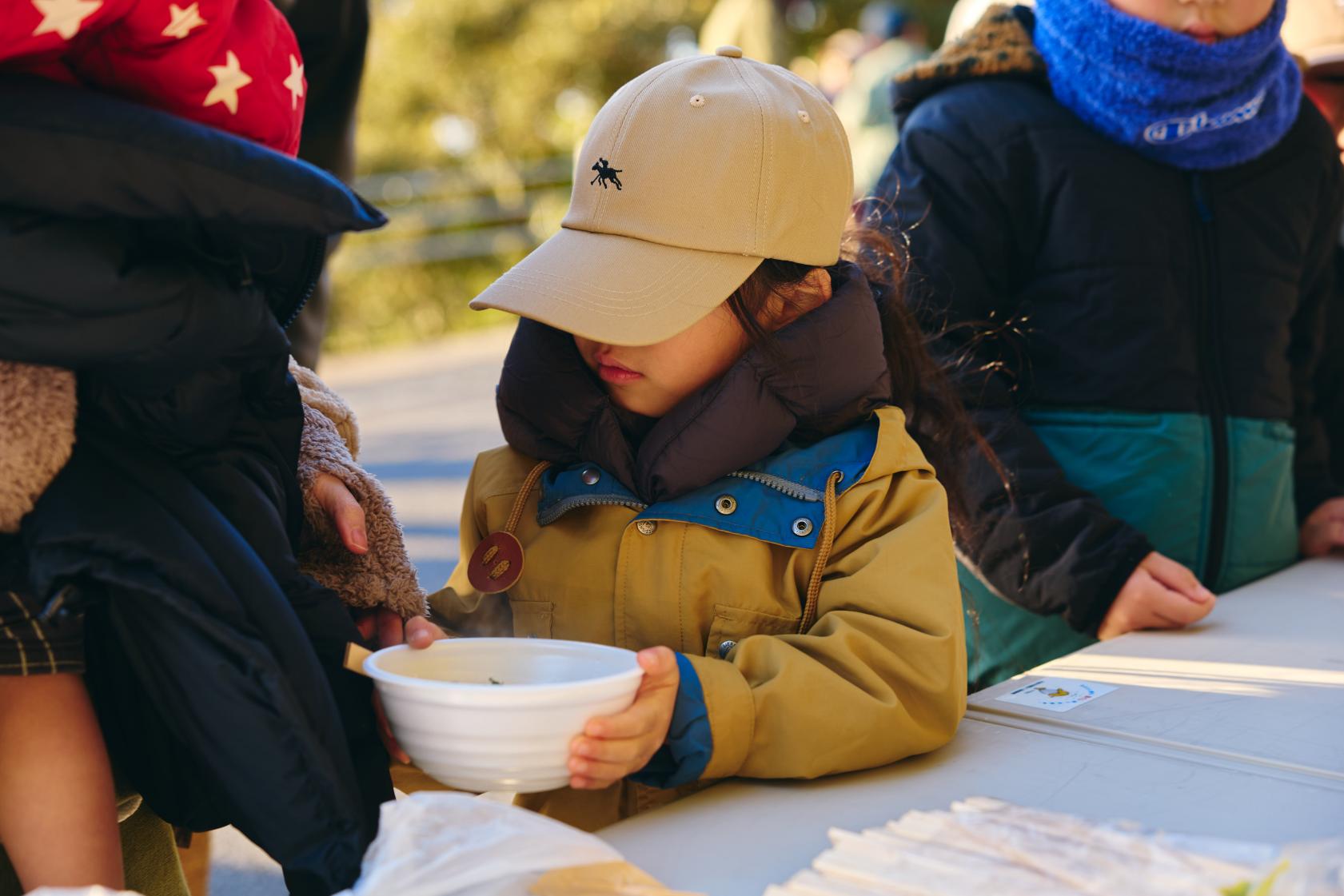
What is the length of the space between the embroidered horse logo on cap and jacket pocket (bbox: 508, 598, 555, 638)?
51 centimetres

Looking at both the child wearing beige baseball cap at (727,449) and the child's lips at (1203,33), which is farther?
the child's lips at (1203,33)

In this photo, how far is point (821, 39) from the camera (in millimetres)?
14984

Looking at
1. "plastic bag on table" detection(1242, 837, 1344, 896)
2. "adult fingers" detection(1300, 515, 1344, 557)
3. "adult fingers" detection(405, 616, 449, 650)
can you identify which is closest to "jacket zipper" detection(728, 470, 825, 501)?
"adult fingers" detection(405, 616, 449, 650)

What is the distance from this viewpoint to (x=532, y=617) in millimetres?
1613

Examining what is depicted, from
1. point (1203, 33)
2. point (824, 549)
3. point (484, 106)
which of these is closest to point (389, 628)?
point (824, 549)

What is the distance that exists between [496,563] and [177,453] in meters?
0.47

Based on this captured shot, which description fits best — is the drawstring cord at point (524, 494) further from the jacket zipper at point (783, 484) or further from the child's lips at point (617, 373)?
the jacket zipper at point (783, 484)

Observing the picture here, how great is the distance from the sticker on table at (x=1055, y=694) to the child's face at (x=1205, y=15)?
1104 millimetres

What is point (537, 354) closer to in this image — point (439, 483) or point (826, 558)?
point (826, 558)

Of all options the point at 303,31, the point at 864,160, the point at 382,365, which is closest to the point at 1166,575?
the point at 303,31

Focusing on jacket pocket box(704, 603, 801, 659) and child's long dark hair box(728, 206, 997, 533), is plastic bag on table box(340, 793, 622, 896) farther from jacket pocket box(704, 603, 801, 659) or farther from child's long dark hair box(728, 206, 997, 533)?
child's long dark hair box(728, 206, 997, 533)

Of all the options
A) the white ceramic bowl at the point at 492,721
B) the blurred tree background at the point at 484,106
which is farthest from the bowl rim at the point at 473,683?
the blurred tree background at the point at 484,106

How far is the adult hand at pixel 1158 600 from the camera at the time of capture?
196 centimetres

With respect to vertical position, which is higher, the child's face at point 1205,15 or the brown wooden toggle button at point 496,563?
the child's face at point 1205,15
